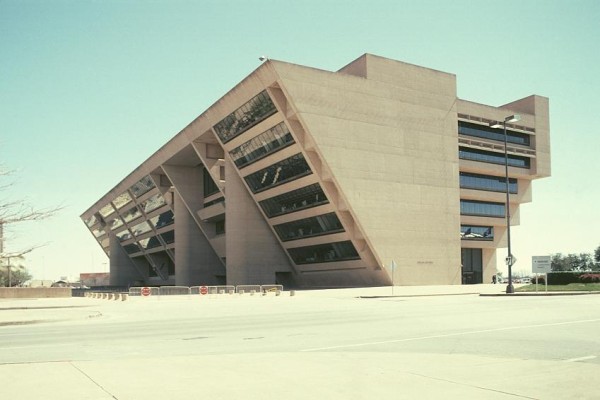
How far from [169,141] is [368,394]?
69695 millimetres

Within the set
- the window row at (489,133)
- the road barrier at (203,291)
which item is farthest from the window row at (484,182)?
the road barrier at (203,291)

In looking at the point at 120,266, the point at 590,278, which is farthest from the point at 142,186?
the point at 590,278

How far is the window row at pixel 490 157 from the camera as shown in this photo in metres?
68.2

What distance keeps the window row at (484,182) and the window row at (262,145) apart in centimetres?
2428

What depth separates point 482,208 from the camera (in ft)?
238

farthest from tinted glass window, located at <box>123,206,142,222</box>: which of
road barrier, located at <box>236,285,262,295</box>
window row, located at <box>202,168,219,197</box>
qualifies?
road barrier, located at <box>236,285,262,295</box>

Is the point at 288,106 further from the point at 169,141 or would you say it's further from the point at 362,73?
the point at 169,141

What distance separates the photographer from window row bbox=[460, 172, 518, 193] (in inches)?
2758

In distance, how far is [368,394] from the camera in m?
7.15

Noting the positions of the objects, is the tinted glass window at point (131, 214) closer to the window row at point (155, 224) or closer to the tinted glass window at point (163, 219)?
the window row at point (155, 224)

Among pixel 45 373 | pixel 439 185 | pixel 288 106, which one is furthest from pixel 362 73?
pixel 45 373

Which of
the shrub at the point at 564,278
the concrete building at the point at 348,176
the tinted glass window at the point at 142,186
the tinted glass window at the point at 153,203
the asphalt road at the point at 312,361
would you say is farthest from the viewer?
the tinted glass window at the point at 153,203

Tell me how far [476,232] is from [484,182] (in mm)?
6126

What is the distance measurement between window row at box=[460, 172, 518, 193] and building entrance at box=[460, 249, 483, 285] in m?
8.27
